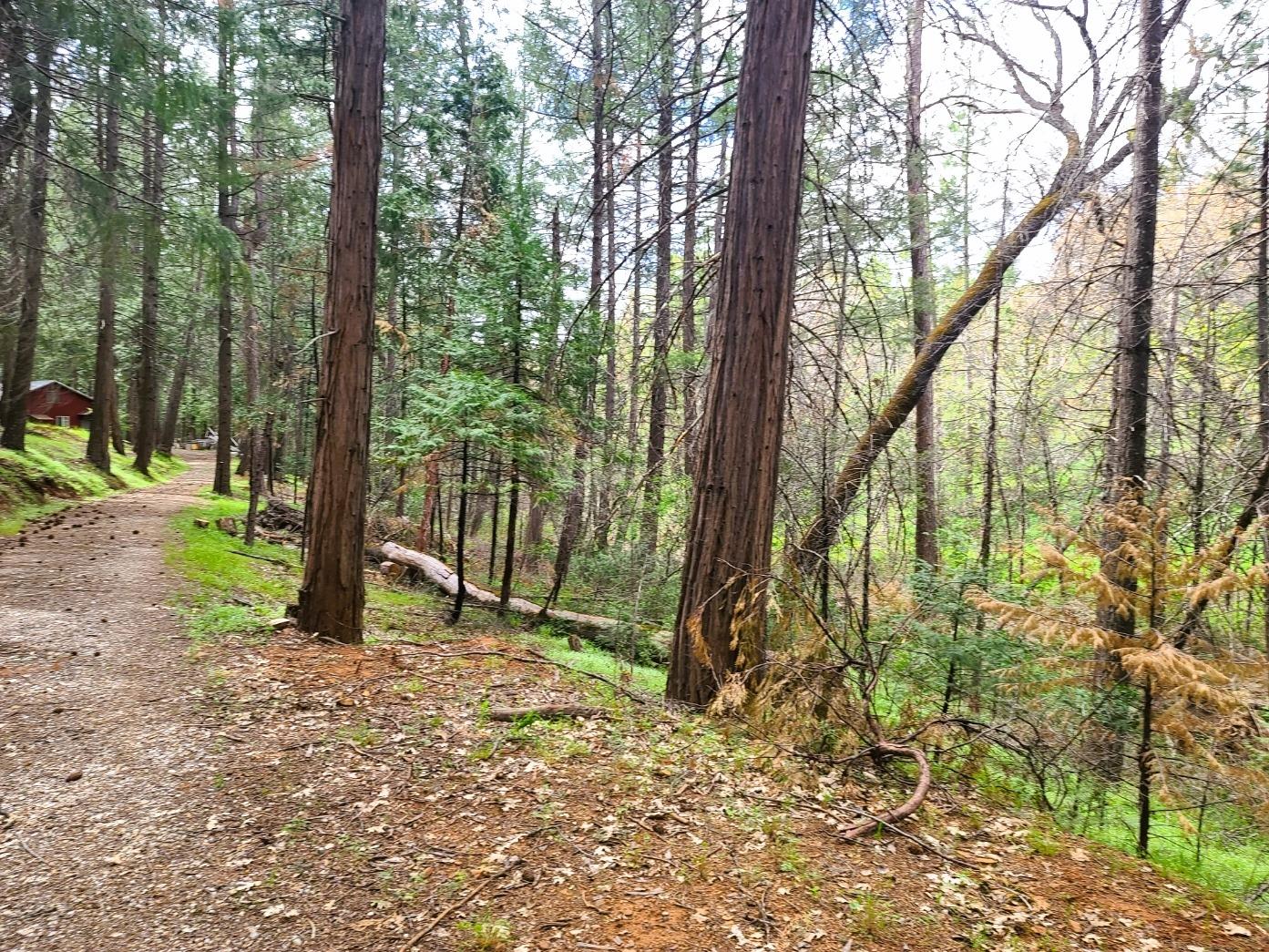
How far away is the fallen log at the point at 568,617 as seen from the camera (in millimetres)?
10523

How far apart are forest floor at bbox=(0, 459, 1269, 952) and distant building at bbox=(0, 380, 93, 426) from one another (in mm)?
32359

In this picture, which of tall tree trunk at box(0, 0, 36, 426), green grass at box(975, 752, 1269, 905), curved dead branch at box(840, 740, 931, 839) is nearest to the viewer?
curved dead branch at box(840, 740, 931, 839)

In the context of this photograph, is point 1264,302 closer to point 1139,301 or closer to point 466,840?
point 1139,301

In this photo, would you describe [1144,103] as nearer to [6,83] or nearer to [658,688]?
[658,688]

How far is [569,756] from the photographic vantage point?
4020 millimetres

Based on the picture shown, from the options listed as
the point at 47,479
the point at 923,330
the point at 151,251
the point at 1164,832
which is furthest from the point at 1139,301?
the point at 47,479

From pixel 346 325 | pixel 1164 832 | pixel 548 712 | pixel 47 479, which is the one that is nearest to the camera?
pixel 548 712

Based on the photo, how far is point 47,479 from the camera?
13.5 metres

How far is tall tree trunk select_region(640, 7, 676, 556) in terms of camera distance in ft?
18.0

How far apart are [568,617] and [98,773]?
856 centimetres

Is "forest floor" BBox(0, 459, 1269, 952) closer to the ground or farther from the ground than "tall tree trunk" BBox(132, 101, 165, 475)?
closer to the ground

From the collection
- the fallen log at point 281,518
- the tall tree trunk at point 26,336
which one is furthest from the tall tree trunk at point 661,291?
the tall tree trunk at point 26,336

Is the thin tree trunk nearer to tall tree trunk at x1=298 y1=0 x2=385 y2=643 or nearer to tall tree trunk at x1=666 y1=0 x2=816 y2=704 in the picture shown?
tall tree trunk at x1=298 y1=0 x2=385 y2=643

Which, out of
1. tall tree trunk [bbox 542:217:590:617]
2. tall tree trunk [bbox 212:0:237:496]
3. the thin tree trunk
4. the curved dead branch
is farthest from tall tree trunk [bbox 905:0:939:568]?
the thin tree trunk
